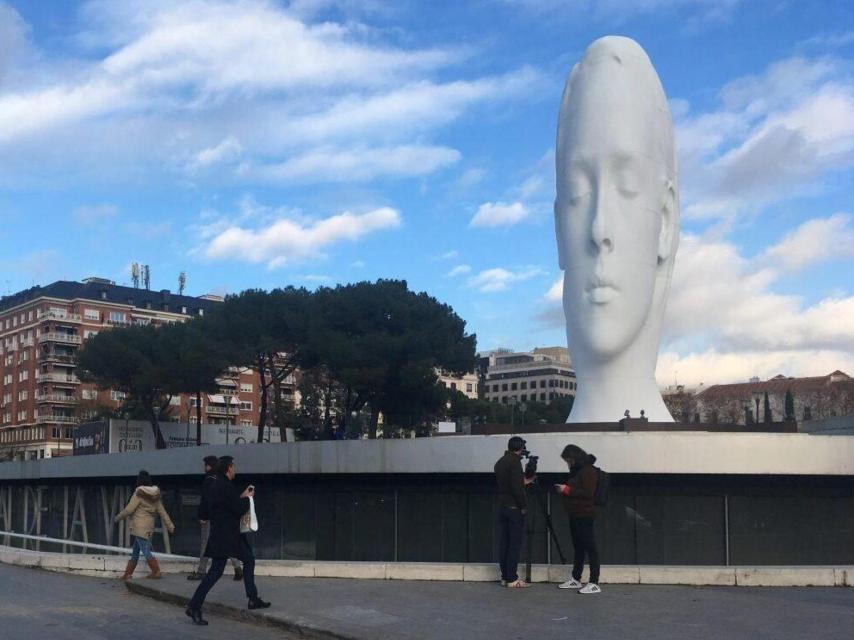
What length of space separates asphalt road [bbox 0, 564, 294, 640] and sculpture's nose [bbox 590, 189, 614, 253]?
41.9ft

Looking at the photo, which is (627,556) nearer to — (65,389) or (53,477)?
(53,477)

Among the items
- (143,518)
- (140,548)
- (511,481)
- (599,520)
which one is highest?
(511,481)

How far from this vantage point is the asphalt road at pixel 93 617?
892 cm

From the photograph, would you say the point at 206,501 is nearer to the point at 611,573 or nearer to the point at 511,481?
the point at 511,481

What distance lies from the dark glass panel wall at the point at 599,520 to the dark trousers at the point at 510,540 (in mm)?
5041

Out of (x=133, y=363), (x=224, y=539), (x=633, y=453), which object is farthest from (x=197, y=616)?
(x=133, y=363)

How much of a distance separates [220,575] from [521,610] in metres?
2.77

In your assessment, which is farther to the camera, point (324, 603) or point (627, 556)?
point (627, 556)

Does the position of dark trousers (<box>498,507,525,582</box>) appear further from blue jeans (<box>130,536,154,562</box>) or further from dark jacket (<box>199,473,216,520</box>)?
blue jeans (<box>130,536,154,562</box>)

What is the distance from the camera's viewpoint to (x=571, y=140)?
2267cm

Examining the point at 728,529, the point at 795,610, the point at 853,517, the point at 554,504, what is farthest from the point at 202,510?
the point at 853,517

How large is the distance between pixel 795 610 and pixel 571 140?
14680 mm

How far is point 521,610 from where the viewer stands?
9.56 metres

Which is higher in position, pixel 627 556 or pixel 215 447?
pixel 215 447
